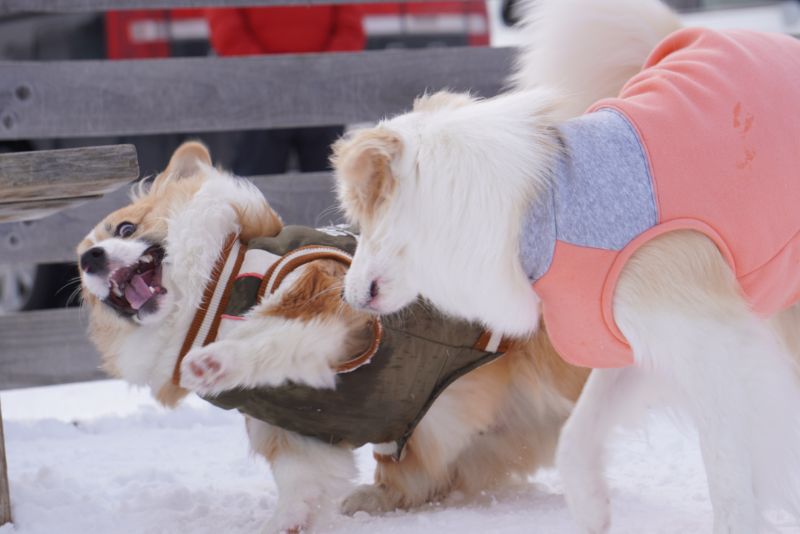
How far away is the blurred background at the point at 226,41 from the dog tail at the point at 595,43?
226cm

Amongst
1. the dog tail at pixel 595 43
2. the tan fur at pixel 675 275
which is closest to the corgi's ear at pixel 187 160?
the dog tail at pixel 595 43

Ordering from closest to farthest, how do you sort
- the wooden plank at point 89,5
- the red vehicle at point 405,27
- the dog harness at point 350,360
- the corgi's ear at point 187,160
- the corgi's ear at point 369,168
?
1. the corgi's ear at point 369,168
2. the dog harness at point 350,360
3. the corgi's ear at point 187,160
4. the wooden plank at point 89,5
5. the red vehicle at point 405,27

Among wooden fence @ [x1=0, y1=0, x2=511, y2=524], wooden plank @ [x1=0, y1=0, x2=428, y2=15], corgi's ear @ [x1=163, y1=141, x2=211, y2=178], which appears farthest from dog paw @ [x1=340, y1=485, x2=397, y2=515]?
wooden plank @ [x1=0, y1=0, x2=428, y2=15]

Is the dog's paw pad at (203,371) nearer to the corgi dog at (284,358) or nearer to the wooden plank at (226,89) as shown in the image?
the corgi dog at (284,358)

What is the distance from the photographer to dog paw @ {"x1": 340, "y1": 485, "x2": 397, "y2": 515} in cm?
271

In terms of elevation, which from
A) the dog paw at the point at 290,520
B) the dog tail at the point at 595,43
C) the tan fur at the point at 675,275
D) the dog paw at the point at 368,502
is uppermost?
the dog tail at the point at 595,43

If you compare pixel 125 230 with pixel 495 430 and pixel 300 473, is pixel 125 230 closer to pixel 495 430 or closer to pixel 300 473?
pixel 300 473

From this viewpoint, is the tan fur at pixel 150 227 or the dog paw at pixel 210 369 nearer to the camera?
the dog paw at pixel 210 369

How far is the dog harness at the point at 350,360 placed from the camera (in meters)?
2.43

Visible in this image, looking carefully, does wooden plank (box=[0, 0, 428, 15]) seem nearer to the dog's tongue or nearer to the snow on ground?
the snow on ground

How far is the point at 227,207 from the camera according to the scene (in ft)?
8.66

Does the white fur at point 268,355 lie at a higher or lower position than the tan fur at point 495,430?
higher

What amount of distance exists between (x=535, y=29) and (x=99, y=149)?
1119 mm

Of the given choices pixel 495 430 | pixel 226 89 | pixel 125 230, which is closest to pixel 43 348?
pixel 226 89
